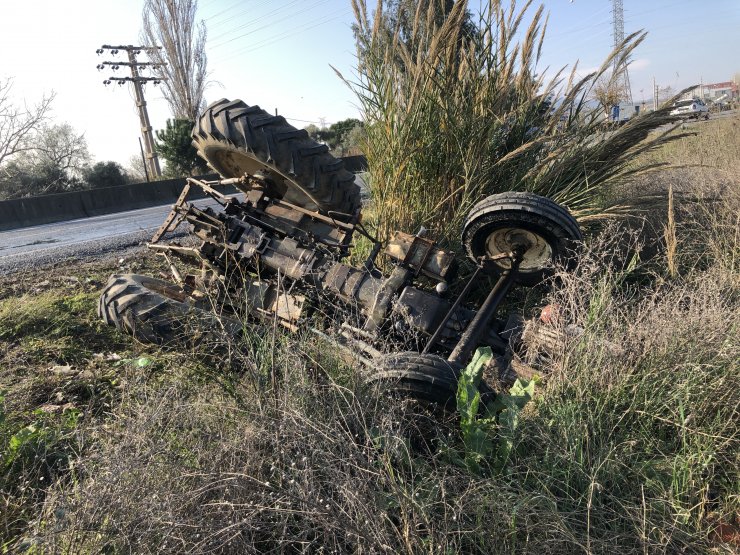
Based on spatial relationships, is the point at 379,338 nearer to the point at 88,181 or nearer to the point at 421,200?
the point at 421,200

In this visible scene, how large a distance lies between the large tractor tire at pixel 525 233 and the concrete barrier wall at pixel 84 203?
898cm

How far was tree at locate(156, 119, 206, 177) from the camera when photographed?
20188mm

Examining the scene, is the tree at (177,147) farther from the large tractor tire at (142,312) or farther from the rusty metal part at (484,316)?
the rusty metal part at (484,316)

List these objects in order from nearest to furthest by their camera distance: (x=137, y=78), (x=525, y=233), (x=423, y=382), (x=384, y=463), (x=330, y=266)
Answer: (x=384, y=463) < (x=423, y=382) < (x=525, y=233) < (x=330, y=266) < (x=137, y=78)

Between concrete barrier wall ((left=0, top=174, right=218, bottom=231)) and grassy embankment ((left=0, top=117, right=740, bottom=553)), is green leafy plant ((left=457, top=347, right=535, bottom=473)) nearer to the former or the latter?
grassy embankment ((left=0, top=117, right=740, bottom=553))

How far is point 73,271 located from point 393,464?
Result: 5.82 m

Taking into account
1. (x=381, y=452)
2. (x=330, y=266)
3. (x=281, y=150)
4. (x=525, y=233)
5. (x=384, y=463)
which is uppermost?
(x=281, y=150)

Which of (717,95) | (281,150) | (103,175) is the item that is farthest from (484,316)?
(103,175)

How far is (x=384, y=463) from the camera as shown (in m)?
1.77

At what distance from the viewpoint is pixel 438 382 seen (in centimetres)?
235

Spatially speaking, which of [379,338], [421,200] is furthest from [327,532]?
[421,200]

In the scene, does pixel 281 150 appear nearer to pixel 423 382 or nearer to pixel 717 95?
pixel 423 382

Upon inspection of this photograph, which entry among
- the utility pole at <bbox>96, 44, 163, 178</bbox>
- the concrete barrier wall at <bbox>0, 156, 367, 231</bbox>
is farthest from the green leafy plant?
the utility pole at <bbox>96, 44, 163, 178</bbox>

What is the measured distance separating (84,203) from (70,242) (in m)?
8.02
